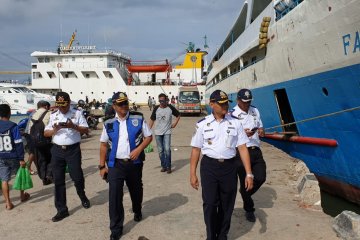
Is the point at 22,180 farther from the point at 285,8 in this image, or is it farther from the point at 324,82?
the point at 285,8

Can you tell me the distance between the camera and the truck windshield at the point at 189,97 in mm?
29266

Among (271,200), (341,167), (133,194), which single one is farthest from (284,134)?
Result: (133,194)

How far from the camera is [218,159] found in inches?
147

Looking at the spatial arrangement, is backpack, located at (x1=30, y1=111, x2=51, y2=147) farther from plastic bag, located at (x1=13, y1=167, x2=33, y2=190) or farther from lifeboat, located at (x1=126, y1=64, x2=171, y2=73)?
lifeboat, located at (x1=126, y1=64, x2=171, y2=73)

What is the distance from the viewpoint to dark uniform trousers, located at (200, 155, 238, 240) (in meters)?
3.75

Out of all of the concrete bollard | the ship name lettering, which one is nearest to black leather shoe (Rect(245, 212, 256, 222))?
the concrete bollard

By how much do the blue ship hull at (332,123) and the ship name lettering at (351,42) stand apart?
292 millimetres

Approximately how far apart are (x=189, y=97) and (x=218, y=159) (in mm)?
25768

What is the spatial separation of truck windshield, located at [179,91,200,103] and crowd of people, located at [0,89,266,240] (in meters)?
23.5

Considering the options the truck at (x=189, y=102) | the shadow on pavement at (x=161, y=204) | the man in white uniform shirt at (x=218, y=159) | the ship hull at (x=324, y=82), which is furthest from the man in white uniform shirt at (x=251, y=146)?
the truck at (x=189, y=102)

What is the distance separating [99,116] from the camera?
2216cm

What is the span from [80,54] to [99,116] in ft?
71.3

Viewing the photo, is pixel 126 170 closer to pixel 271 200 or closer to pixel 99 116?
pixel 271 200

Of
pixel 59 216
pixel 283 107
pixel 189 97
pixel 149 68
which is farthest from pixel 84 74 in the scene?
pixel 59 216
